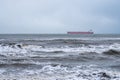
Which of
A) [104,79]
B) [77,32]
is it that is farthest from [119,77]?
[77,32]

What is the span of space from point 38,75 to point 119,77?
12.9ft

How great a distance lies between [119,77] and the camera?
42.0ft

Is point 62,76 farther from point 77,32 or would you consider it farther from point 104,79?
point 77,32

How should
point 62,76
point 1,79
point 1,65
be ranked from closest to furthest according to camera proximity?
1. point 1,79
2. point 62,76
3. point 1,65

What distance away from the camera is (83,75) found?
13430mm

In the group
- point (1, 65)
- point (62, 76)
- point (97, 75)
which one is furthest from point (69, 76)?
point (1, 65)

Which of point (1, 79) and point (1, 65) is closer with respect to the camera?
point (1, 79)

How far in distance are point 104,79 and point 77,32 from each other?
14654 cm

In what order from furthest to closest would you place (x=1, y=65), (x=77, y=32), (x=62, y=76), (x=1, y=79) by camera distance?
(x=77, y=32)
(x=1, y=65)
(x=62, y=76)
(x=1, y=79)

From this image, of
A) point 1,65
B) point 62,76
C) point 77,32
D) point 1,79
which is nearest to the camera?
point 1,79

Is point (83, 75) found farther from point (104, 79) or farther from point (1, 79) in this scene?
point (1, 79)

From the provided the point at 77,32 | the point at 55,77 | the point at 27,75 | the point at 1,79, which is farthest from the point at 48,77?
the point at 77,32

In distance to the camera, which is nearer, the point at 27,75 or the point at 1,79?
the point at 1,79

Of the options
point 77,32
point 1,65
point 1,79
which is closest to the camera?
point 1,79
